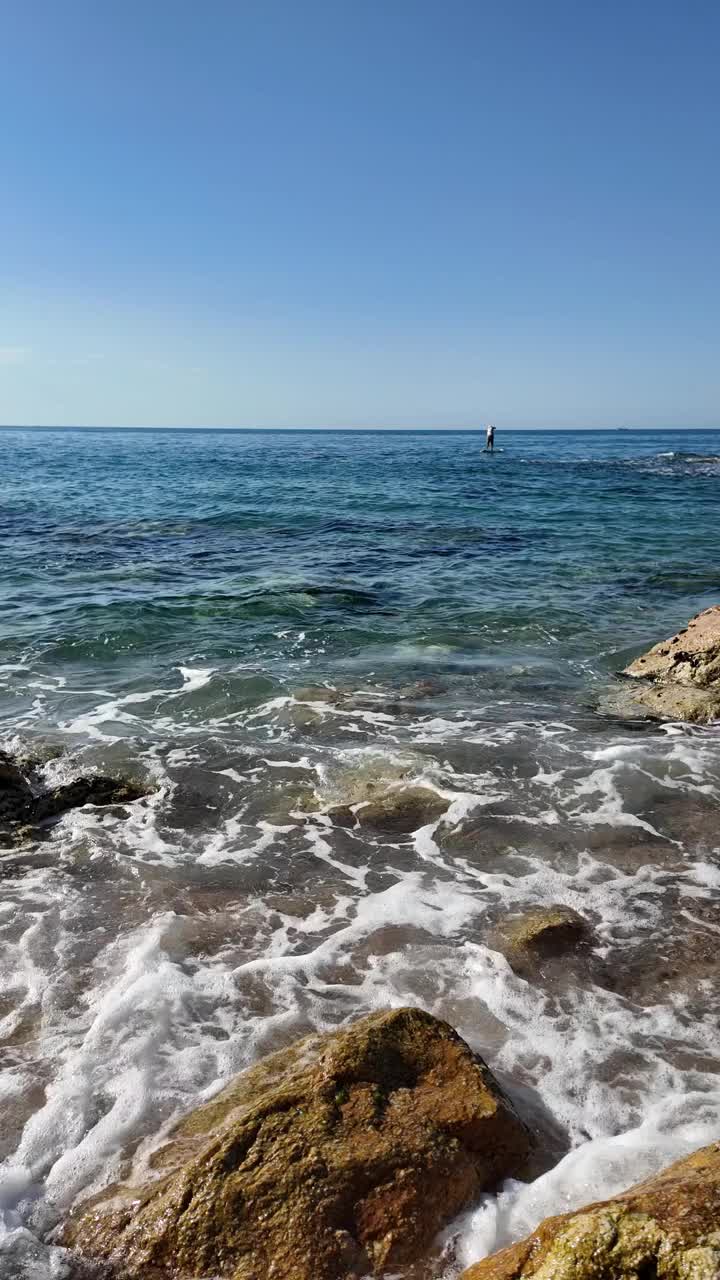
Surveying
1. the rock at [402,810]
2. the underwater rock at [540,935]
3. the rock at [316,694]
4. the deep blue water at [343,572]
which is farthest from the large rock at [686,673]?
the underwater rock at [540,935]

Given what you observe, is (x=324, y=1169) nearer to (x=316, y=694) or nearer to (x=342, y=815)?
(x=342, y=815)

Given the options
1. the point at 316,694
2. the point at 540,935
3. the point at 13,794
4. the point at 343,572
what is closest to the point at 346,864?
the point at 540,935

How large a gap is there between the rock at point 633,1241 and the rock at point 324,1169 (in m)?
0.41

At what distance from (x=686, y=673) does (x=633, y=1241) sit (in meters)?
7.69

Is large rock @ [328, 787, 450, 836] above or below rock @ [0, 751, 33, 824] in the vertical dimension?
below

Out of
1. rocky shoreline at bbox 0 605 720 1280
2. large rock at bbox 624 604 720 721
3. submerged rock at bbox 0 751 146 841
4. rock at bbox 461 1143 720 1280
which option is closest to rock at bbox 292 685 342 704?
submerged rock at bbox 0 751 146 841

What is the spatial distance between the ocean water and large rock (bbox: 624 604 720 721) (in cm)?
39

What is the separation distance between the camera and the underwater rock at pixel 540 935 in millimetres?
4680

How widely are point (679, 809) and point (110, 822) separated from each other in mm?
4856

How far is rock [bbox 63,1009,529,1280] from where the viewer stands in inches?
106

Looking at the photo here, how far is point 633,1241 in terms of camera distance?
2.20 meters

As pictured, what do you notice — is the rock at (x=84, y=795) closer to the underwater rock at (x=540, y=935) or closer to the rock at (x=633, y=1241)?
the underwater rock at (x=540, y=935)

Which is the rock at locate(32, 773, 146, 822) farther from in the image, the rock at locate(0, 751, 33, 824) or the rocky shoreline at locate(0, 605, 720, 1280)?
the rocky shoreline at locate(0, 605, 720, 1280)

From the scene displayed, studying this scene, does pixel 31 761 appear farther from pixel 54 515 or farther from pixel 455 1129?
pixel 54 515
